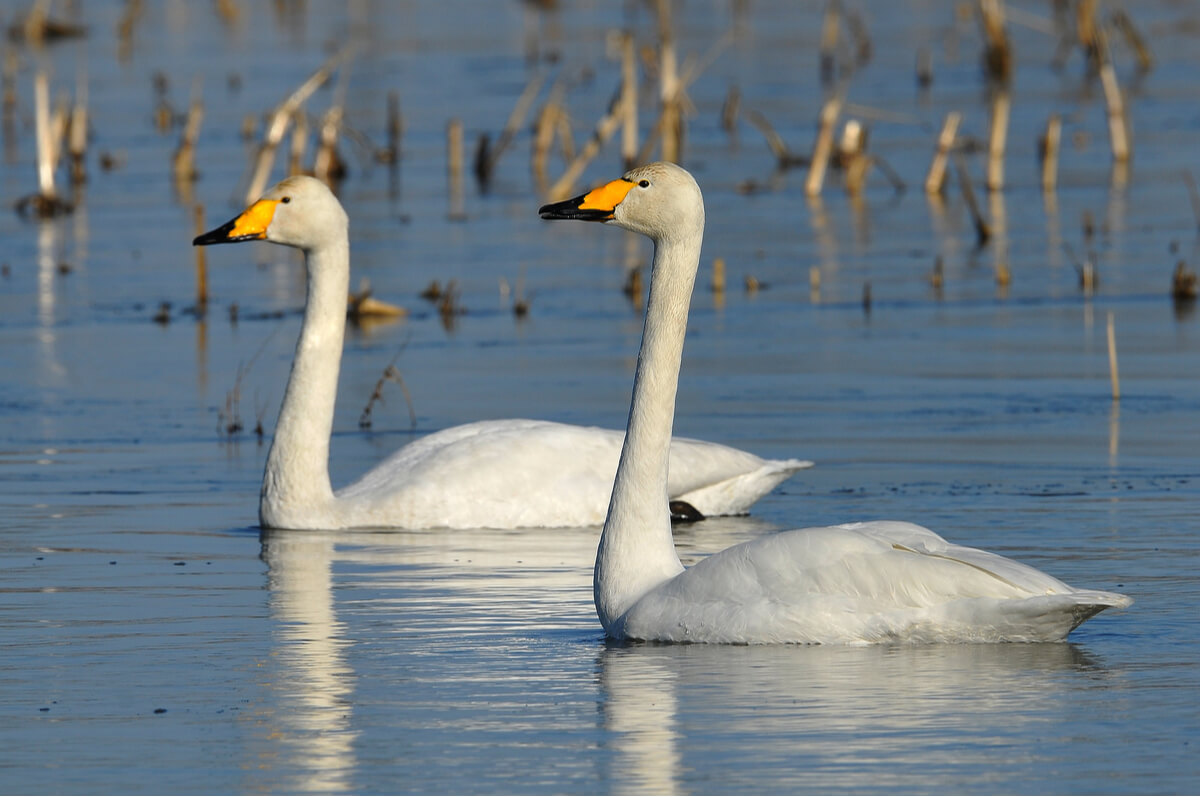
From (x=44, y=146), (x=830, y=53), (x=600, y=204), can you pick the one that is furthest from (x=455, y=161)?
(x=600, y=204)

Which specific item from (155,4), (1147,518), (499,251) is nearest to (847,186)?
(499,251)

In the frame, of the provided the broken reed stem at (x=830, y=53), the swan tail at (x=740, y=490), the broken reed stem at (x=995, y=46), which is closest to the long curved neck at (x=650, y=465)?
the swan tail at (x=740, y=490)

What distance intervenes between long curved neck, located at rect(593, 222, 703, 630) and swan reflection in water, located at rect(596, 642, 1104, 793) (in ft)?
0.86

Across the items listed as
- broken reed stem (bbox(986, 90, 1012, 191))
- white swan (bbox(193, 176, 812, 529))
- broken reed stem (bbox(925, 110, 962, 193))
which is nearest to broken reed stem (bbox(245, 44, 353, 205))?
broken reed stem (bbox(925, 110, 962, 193))

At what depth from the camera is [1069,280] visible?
19375mm

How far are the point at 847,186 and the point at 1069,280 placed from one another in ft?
22.7

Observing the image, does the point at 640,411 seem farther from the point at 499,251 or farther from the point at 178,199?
the point at 178,199

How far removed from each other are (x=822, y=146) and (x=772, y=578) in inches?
697

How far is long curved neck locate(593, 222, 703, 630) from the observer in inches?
335

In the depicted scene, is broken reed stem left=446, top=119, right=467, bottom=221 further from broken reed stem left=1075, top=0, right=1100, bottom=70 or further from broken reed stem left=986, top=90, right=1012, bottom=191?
broken reed stem left=1075, top=0, right=1100, bottom=70

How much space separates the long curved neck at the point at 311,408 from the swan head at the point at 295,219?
0.08m

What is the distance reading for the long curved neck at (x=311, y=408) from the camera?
1149cm

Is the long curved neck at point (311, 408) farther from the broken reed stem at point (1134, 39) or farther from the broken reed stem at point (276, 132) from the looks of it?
the broken reed stem at point (1134, 39)

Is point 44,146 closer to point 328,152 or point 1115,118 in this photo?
point 328,152
